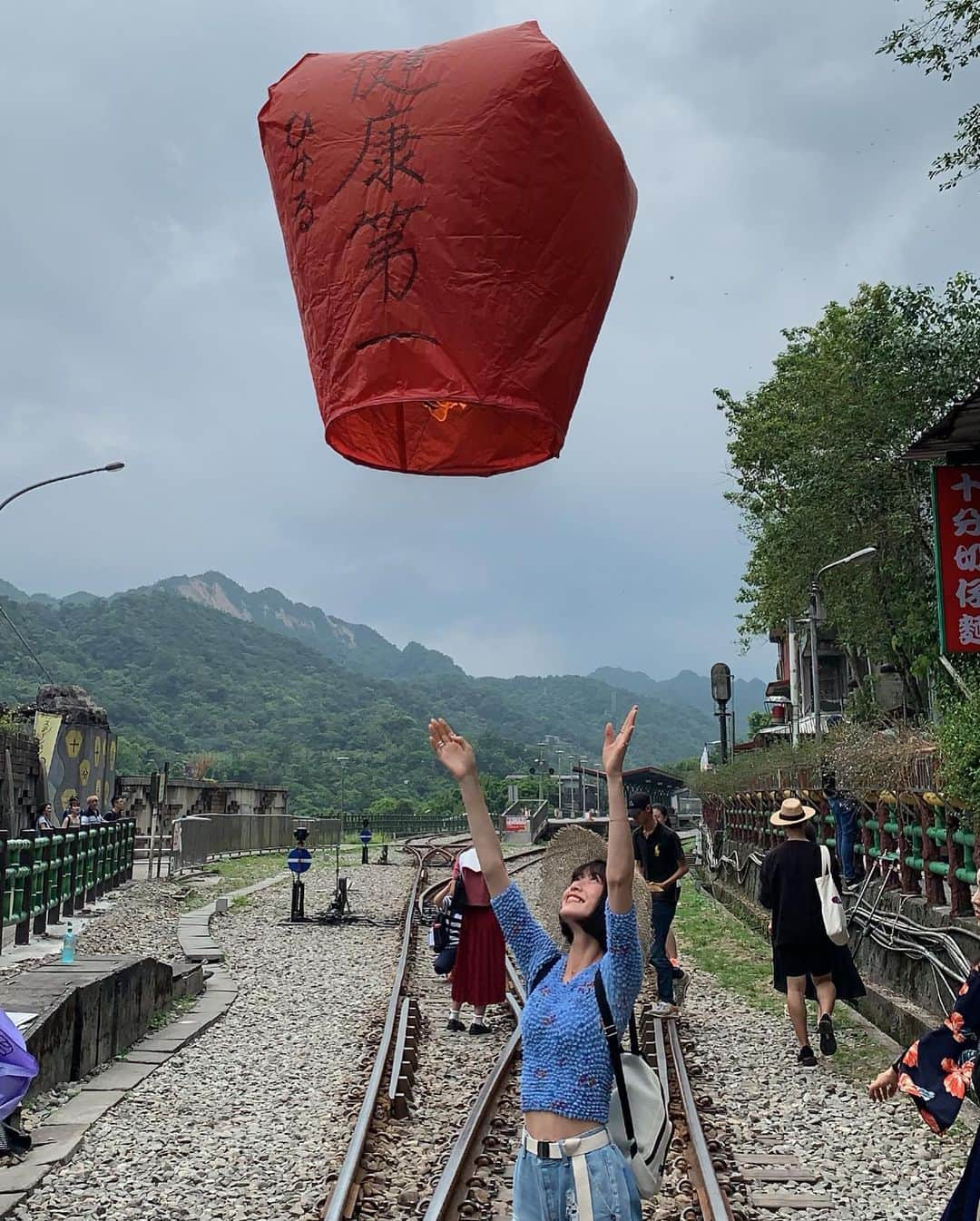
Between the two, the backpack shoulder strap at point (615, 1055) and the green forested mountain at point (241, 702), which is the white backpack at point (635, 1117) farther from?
the green forested mountain at point (241, 702)

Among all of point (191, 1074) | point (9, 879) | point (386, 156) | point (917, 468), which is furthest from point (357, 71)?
point (917, 468)

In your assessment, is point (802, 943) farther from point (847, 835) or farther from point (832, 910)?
point (847, 835)

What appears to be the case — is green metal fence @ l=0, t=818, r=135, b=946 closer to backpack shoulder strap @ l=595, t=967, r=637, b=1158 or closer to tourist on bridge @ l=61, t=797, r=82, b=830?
tourist on bridge @ l=61, t=797, r=82, b=830

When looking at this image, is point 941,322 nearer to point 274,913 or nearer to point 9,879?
point 274,913

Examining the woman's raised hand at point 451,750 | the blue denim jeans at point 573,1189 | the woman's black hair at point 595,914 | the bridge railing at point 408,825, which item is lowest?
the bridge railing at point 408,825

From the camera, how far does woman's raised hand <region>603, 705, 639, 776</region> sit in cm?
303

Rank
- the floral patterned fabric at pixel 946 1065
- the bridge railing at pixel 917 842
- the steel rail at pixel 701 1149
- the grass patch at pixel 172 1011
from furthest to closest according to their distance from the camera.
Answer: the grass patch at pixel 172 1011
the bridge railing at pixel 917 842
the steel rail at pixel 701 1149
the floral patterned fabric at pixel 946 1065

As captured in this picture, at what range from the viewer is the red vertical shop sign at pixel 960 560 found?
31.3 ft

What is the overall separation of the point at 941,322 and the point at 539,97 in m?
20.4

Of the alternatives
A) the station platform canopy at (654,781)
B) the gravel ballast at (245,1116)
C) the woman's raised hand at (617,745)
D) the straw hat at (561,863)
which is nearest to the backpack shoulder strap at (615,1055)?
the straw hat at (561,863)

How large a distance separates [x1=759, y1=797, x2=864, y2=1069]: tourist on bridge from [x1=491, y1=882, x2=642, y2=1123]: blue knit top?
5339 mm

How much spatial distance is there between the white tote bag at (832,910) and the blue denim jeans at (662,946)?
1.29 metres

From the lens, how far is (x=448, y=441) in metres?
3.23

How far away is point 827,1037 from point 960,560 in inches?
162
